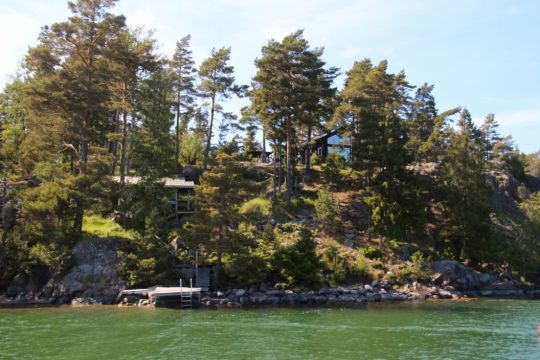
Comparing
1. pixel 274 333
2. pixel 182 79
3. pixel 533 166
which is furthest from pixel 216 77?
pixel 533 166

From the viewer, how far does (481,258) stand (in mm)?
44438

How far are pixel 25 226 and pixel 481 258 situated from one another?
38792 millimetres

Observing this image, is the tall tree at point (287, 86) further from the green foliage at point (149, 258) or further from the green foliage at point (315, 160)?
the green foliage at point (149, 258)

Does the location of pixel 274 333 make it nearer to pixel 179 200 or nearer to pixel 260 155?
pixel 179 200

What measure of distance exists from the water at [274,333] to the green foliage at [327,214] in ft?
41.0

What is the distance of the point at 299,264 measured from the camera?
3772cm

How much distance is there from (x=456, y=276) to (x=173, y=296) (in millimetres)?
23406

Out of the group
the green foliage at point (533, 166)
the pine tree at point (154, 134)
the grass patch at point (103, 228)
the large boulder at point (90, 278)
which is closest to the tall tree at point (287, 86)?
the pine tree at point (154, 134)

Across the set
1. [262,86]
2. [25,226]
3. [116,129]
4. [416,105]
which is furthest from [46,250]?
Result: [416,105]

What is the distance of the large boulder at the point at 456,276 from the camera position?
40.7m

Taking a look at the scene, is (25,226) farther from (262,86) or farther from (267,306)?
(262,86)

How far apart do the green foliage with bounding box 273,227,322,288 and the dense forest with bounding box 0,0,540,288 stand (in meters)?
0.11

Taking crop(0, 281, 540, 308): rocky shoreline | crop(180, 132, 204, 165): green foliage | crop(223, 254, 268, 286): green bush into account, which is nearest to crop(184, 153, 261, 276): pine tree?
crop(223, 254, 268, 286): green bush

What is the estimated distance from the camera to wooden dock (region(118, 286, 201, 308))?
33844 millimetres
